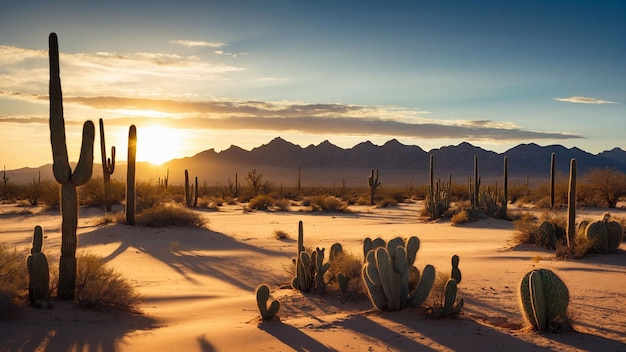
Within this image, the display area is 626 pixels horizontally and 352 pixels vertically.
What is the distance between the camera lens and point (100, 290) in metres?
8.42

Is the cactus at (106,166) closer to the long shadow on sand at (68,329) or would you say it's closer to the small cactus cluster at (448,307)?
the long shadow on sand at (68,329)

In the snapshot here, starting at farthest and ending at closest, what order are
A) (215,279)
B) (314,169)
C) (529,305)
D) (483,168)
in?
(314,169), (483,168), (215,279), (529,305)

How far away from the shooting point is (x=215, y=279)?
1293 centimetres

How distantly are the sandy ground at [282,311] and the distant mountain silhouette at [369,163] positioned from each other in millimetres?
96891

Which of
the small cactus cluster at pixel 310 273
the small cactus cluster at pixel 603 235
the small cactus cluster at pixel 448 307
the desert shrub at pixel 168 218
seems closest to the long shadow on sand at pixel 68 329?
the small cactus cluster at pixel 310 273

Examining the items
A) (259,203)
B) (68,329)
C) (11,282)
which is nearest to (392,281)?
(68,329)

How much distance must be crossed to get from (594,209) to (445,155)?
100036 millimetres

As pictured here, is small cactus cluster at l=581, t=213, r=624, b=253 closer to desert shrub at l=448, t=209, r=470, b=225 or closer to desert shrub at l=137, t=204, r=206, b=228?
desert shrub at l=448, t=209, r=470, b=225

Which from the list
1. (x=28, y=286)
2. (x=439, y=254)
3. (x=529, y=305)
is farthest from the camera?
(x=439, y=254)

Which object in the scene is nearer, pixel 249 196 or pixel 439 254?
pixel 439 254

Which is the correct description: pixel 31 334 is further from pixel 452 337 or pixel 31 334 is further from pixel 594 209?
pixel 594 209

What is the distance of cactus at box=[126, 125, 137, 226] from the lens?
20078 mm

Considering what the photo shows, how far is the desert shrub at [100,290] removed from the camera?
8.33 metres

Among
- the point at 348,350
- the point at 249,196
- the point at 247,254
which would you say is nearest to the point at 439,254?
the point at 247,254
